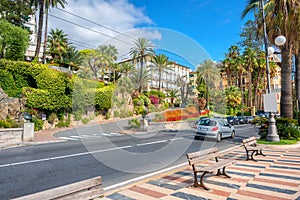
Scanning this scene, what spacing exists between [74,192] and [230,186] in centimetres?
355

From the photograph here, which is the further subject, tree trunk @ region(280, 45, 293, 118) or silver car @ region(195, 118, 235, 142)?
silver car @ region(195, 118, 235, 142)

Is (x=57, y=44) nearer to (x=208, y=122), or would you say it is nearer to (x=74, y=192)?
(x=208, y=122)

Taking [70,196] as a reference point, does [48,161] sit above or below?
below

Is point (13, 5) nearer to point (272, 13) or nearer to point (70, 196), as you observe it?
point (272, 13)

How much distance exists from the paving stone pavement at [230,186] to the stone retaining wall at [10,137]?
437 inches

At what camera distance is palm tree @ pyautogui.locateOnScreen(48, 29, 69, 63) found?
42.2 m

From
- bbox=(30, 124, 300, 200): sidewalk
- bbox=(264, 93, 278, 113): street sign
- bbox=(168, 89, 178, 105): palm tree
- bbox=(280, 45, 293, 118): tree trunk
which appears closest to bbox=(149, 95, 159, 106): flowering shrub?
bbox=(168, 89, 178, 105): palm tree

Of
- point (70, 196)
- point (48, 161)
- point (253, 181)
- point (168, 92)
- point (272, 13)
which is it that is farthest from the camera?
point (168, 92)

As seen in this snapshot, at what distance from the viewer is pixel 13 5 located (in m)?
28.2

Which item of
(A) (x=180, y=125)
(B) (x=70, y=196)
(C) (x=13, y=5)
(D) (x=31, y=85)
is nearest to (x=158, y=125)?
(A) (x=180, y=125)

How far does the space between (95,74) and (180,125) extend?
89.1 feet

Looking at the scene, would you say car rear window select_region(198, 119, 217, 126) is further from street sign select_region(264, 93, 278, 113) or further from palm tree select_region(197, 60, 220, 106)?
palm tree select_region(197, 60, 220, 106)

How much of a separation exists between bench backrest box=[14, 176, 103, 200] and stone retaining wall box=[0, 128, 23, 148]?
12237 mm

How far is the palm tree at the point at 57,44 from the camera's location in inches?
1661
